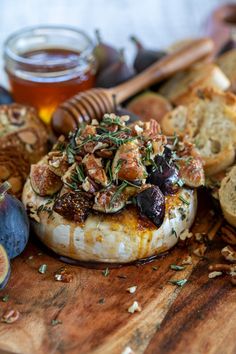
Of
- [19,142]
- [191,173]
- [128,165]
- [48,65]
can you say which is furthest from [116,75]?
[128,165]

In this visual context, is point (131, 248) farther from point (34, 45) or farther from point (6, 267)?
point (34, 45)

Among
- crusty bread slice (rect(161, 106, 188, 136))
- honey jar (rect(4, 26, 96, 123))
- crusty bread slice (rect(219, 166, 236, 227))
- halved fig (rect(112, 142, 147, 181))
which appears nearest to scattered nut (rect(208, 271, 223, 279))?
crusty bread slice (rect(219, 166, 236, 227))

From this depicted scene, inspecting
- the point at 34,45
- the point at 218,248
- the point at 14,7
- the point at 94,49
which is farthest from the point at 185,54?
the point at 14,7

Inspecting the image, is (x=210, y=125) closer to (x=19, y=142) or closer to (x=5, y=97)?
(x=19, y=142)

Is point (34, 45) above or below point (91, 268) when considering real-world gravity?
above

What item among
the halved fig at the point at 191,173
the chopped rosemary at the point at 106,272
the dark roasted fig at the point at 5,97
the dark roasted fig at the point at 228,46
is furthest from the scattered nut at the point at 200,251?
the dark roasted fig at the point at 228,46
